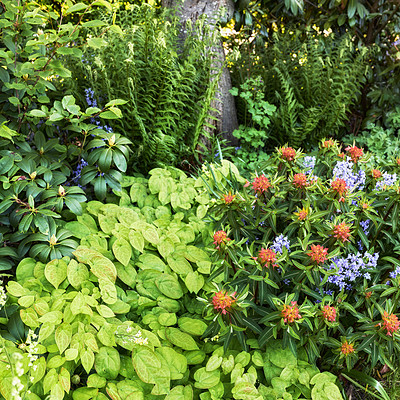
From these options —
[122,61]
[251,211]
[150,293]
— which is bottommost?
[150,293]

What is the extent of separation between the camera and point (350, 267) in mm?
1941

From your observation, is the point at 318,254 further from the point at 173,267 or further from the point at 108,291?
the point at 108,291

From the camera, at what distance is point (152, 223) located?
2.60m

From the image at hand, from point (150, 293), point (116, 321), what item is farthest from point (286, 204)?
point (116, 321)

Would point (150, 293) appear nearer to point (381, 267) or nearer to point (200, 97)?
point (381, 267)

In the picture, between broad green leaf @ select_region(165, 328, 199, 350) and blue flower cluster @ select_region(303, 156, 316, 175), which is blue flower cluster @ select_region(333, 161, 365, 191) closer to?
blue flower cluster @ select_region(303, 156, 316, 175)

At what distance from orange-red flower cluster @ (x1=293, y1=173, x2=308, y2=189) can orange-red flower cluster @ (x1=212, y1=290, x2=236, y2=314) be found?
65 centimetres

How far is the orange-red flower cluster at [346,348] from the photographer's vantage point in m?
1.82

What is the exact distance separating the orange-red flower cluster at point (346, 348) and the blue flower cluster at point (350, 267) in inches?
10.0

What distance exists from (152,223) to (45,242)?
2.30 feet

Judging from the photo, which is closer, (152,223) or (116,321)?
(116,321)

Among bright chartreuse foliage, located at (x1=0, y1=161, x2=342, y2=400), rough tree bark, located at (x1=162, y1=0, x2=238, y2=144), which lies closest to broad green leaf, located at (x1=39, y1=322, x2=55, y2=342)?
bright chartreuse foliage, located at (x1=0, y1=161, x2=342, y2=400)

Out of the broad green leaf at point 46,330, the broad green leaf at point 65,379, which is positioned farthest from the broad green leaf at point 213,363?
the broad green leaf at point 46,330

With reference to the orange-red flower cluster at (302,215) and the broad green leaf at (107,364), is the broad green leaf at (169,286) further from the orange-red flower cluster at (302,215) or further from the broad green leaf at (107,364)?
the orange-red flower cluster at (302,215)
